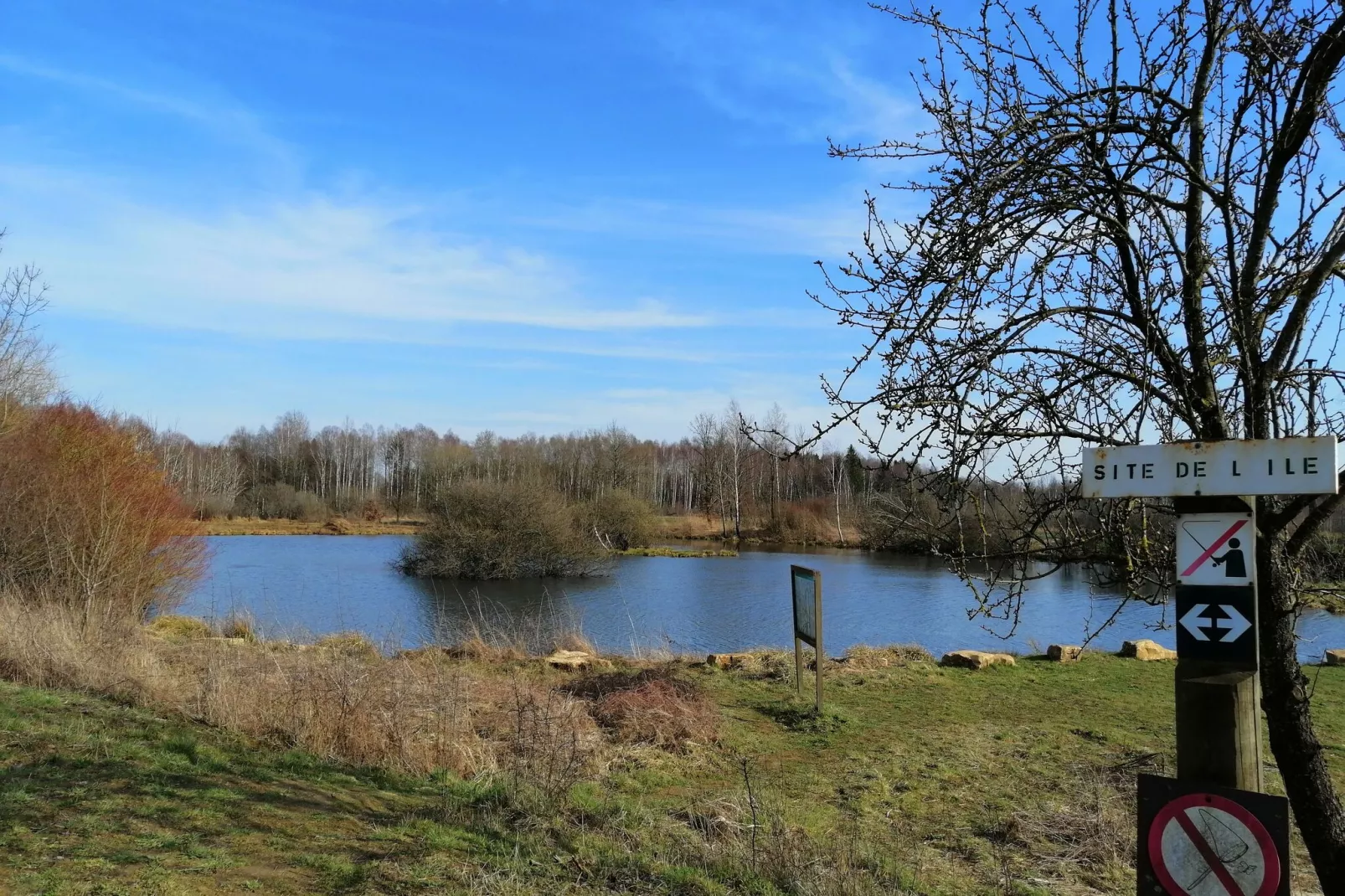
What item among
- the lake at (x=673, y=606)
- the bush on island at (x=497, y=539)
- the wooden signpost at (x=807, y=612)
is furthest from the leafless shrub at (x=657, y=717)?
the bush on island at (x=497, y=539)

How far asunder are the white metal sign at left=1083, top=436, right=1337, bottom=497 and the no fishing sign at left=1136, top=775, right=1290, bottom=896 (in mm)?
908

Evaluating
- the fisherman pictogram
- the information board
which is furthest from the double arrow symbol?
the information board

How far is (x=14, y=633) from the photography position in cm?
900

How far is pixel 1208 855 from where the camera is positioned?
2764 millimetres

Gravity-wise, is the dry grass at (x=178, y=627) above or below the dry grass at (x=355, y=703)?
below

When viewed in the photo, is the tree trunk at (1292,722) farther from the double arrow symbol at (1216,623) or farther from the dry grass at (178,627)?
the dry grass at (178,627)

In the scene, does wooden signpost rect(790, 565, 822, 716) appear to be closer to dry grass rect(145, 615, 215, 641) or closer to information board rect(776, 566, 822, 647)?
information board rect(776, 566, 822, 647)

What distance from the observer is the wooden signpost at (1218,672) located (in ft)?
8.96

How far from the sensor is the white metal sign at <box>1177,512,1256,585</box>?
9.46ft

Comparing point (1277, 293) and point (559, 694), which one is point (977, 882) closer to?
point (1277, 293)

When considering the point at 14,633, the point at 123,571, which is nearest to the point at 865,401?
the point at 14,633

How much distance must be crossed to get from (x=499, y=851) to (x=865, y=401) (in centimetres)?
290

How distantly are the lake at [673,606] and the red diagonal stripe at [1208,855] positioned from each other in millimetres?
7621

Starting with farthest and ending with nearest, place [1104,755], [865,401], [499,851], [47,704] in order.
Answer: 1. [1104,755]
2. [47,704]
3. [499,851]
4. [865,401]
